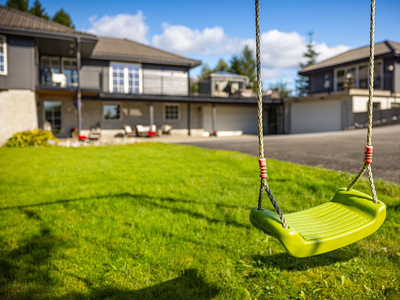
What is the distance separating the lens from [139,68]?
22.1 metres

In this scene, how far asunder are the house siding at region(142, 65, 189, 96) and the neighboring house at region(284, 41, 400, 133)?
8.50m

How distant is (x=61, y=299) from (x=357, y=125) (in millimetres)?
21193

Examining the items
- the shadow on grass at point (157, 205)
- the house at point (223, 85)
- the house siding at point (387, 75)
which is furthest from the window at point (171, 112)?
the shadow on grass at point (157, 205)

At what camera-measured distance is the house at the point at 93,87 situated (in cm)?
1540

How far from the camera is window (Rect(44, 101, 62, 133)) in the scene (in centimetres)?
1955

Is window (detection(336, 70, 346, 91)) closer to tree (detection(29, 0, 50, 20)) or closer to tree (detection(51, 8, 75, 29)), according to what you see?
tree (detection(51, 8, 75, 29))

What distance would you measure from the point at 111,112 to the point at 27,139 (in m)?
8.34

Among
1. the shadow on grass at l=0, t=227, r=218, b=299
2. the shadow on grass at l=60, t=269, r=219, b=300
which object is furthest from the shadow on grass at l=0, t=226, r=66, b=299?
the shadow on grass at l=60, t=269, r=219, b=300

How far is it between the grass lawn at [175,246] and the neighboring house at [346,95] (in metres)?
18.4

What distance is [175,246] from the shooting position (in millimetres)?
2914

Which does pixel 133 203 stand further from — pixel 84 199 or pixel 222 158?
pixel 222 158

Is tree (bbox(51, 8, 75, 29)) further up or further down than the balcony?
further up

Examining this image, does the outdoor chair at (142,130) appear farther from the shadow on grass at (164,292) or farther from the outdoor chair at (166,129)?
the shadow on grass at (164,292)

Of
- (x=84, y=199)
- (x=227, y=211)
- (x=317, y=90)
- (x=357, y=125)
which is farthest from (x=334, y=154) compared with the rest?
(x=317, y=90)
